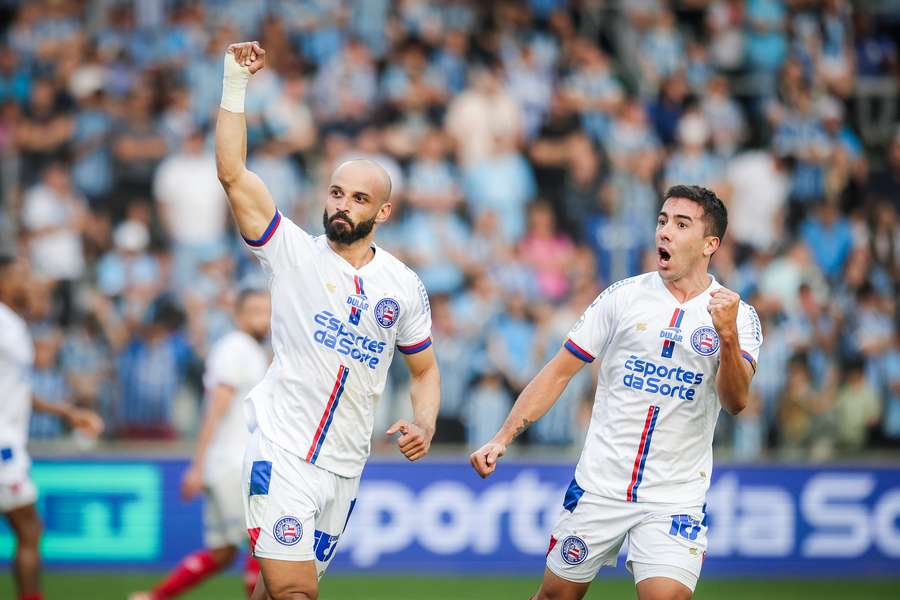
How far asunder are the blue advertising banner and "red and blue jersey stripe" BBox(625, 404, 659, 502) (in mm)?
5815

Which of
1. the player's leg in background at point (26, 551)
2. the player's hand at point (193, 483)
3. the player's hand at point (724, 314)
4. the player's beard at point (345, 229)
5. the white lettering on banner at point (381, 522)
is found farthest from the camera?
the white lettering on banner at point (381, 522)

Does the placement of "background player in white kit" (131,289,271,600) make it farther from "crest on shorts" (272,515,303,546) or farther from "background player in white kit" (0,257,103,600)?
"crest on shorts" (272,515,303,546)

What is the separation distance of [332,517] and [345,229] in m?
1.61

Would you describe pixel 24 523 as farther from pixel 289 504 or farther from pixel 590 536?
pixel 590 536

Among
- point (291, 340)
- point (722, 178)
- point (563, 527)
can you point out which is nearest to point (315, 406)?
point (291, 340)

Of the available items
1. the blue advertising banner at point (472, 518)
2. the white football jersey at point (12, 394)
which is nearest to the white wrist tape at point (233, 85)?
the white football jersey at point (12, 394)

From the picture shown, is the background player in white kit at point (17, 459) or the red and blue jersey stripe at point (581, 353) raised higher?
the red and blue jersey stripe at point (581, 353)

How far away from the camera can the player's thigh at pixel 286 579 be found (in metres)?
7.04

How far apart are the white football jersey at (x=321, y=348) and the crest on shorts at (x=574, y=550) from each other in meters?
1.25

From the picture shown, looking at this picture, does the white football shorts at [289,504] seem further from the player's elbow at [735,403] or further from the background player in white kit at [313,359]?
the player's elbow at [735,403]

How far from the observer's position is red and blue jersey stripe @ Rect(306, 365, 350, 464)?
728cm

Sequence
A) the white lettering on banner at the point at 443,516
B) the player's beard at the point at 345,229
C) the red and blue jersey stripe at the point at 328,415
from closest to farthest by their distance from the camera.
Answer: the red and blue jersey stripe at the point at 328,415 → the player's beard at the point at 345,229 → the white lettering on banner at the point at 443,516

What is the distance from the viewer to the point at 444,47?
18.0 m

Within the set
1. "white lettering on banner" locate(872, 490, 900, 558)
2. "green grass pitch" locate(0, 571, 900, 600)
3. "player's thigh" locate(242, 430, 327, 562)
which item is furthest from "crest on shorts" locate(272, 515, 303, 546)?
"white lettering on banner" locate(872, 490, 900, 558)
